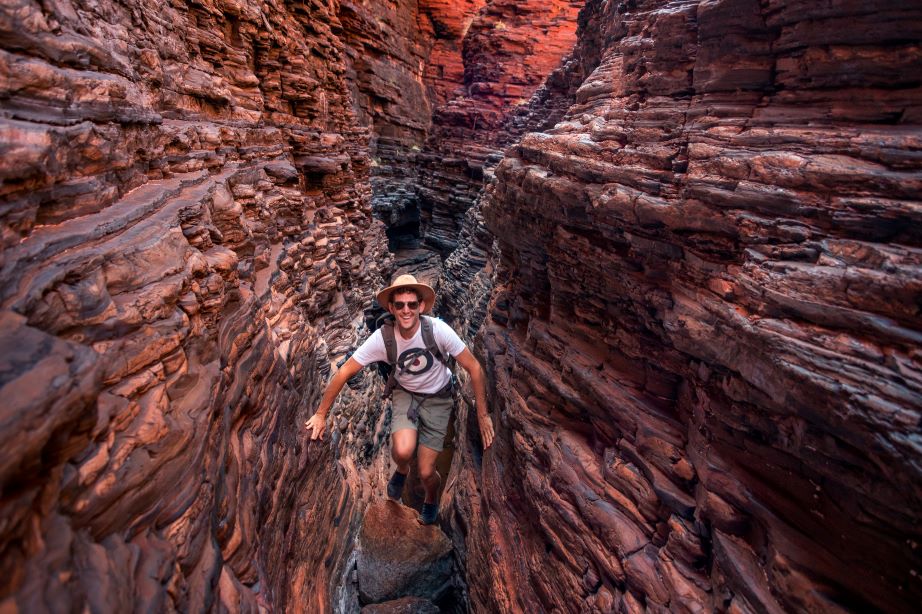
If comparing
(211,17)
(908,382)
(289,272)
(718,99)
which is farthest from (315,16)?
(908,382)

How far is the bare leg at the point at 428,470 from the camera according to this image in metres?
6.48

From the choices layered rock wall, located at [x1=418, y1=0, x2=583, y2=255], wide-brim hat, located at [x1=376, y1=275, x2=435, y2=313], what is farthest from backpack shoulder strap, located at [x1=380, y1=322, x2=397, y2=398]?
layered rock wall, located at [x1=418, y1=0, x2=583, y2=255]

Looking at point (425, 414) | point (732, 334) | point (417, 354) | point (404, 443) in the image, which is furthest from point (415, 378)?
point (732, 334)

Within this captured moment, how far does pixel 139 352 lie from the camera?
2281mm

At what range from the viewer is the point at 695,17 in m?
4.63

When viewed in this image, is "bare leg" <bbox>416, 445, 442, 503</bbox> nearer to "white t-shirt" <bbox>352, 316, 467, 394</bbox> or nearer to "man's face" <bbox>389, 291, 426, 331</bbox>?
"white t-shirt" <bbox>352, 316, 467, 394</bbox>

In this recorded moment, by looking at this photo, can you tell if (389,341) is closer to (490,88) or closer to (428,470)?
(428,470)

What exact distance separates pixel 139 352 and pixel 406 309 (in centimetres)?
304

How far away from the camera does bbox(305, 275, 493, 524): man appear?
5.16 m

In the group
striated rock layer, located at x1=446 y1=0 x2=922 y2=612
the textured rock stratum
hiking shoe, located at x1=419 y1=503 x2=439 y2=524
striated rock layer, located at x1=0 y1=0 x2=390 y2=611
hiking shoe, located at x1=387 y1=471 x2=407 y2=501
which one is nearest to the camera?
striated rock layer, located at x1=0 y1=0 x2=390 y2=611

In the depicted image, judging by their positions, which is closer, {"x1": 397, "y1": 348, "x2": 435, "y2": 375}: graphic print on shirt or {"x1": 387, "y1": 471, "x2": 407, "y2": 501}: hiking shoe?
{"x1": 397, "y1": 348, "x2": 435, "y2": 375}: graphic print on shirt

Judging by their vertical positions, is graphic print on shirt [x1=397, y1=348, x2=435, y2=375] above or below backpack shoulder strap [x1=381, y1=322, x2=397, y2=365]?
below

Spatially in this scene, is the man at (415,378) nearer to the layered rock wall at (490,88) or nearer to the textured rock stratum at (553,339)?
the textured rock stratum at (553,339)

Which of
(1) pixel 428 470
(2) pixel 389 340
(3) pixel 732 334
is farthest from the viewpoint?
(1) pixel 428 470
